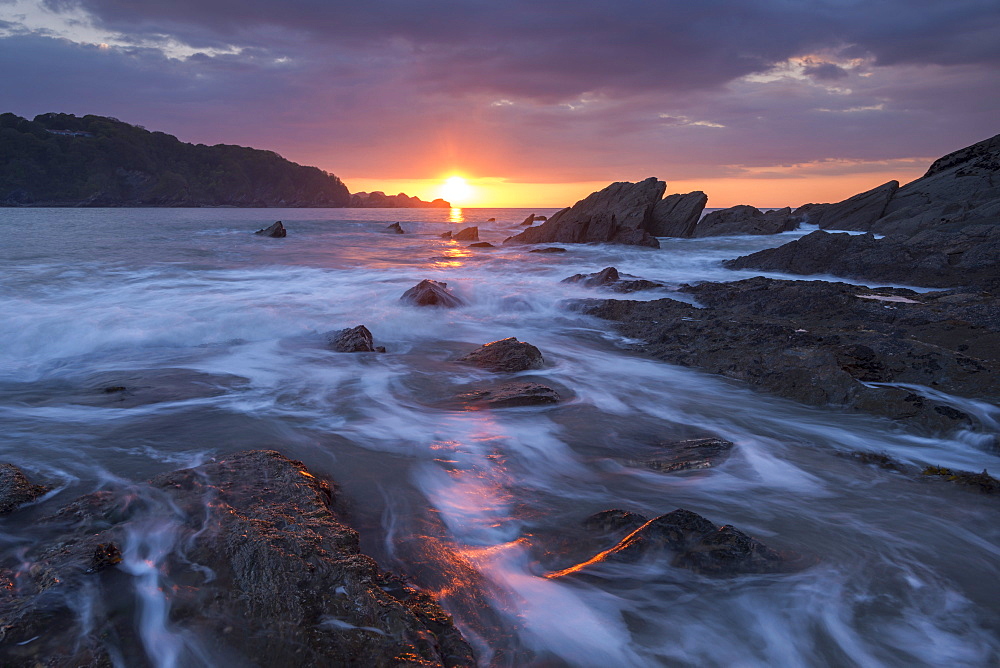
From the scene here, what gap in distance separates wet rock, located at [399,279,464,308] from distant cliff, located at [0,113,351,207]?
11333cm

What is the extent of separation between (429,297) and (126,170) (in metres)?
124

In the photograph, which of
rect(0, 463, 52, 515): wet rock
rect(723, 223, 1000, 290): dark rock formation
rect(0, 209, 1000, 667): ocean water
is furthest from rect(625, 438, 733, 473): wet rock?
rect(723, 223, 1000, 290): dark rock formation

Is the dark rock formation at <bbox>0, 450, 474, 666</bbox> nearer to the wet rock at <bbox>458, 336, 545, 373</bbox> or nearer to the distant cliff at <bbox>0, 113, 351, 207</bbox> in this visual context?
the wet rock at <bbox>458, 336, 545, 373</bbox>

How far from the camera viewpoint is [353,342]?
7.75 meters

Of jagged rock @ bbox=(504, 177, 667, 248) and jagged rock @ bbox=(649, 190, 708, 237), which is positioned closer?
jagged rock @ bbox=(504, 177, 667, 248)

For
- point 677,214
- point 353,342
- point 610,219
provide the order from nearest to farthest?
point 353,342
point 610,219
point 677,214

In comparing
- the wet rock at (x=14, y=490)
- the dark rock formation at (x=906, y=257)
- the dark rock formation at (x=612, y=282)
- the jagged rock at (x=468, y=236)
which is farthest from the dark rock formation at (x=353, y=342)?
the jagged rock at (x=468, y=236)

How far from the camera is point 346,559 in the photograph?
A: 240 centimetres

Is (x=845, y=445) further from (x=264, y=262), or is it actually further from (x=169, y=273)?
(x=264, y=262)

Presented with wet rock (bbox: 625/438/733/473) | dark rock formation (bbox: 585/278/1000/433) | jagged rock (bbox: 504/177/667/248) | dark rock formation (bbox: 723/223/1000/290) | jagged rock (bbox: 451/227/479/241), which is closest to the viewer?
wet rock (bbox: 625/438/733/473)

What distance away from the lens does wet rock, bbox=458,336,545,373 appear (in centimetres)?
679

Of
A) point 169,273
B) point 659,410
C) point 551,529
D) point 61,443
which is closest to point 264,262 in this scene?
point 169,273

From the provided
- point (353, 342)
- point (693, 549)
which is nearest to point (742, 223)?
point (353, 342)

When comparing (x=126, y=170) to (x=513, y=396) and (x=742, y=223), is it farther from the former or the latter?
(x=513, y=396)
